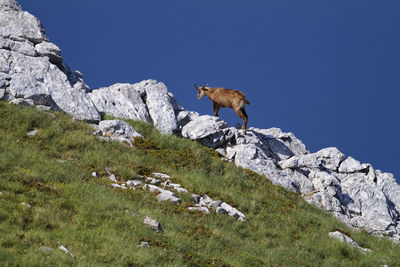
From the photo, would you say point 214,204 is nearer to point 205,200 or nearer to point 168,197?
point 205,200

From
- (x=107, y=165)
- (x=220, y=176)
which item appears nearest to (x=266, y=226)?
(x=220, y=176)

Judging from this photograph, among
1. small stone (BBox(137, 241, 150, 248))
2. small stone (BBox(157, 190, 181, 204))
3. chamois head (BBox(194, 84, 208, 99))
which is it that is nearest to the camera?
small stone (BBox(137, 241, 150, 248))

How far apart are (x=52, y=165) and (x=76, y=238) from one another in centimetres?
438

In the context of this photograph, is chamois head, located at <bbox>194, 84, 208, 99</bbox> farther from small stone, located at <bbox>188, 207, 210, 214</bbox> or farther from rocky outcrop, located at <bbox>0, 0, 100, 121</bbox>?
small stone, located at <bbox>188, 207, 210, 214</bbox>

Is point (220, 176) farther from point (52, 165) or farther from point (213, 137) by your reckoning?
point (52, 165)

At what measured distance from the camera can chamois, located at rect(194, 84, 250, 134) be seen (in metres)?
26.8

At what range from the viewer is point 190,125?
78.2ft

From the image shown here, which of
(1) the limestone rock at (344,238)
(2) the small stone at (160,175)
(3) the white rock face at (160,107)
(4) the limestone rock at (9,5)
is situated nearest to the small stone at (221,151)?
(3) the white rock face at (160,107)

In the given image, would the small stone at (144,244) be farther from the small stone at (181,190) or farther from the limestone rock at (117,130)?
the limestone rock at (117,130)

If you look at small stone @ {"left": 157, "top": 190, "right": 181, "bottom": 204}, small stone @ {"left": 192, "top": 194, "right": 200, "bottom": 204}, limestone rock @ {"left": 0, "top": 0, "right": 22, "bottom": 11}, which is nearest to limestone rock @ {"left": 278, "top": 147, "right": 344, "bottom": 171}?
small stone @ {"left": 192, "top": 194, "right": 200, "bottom": 204}

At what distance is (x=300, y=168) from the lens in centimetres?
2345

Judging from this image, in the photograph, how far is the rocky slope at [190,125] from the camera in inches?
792

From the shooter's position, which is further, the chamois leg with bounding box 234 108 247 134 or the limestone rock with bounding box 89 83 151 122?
the chamois leg with bounding box 234 108 247 134

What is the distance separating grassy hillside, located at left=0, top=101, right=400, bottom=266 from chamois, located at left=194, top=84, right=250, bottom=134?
6.66 metres
